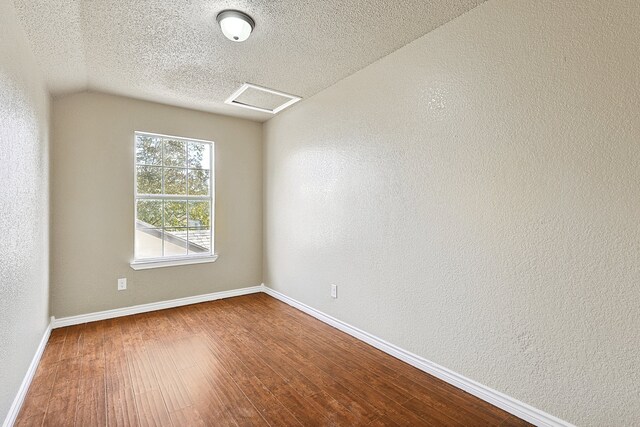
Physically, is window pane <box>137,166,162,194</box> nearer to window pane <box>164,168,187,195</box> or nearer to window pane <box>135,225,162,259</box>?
window pane <box>164,168,187,195</box>

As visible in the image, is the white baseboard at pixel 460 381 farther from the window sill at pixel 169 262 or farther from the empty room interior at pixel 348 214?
the window sill at pixel 169 262

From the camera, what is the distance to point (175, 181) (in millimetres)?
3877

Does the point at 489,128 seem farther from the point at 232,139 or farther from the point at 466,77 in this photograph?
the point at 232,139

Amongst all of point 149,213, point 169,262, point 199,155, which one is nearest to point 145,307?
point 169,262

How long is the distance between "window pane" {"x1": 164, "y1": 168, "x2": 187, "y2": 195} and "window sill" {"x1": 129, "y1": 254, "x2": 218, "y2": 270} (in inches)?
32.4

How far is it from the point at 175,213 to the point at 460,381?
342 centimetres

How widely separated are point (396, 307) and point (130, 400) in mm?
1920

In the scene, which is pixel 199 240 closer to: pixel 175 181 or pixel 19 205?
pixel 175 181

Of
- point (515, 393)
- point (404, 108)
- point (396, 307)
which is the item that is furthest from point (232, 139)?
point (515, 393)

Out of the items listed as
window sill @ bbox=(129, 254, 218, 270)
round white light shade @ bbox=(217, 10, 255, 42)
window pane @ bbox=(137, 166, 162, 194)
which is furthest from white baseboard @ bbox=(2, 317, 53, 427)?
round white light shade @ bbox=(217, 10, 255, 42)

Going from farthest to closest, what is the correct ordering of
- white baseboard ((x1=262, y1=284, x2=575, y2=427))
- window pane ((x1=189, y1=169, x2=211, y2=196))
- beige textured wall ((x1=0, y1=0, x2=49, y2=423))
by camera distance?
window pane ((x1=189, y1=169, x2=211, y2=196))
white baseboard ((x1=262, y1=284, x2=575, y2=427))
beige textured wall ((x1=0, y1=0, x2=49, y2=423))

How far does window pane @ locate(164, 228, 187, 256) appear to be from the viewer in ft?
12.6

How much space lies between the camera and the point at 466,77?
205 cm

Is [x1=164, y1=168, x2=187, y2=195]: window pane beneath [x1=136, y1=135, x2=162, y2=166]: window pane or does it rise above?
beneath
